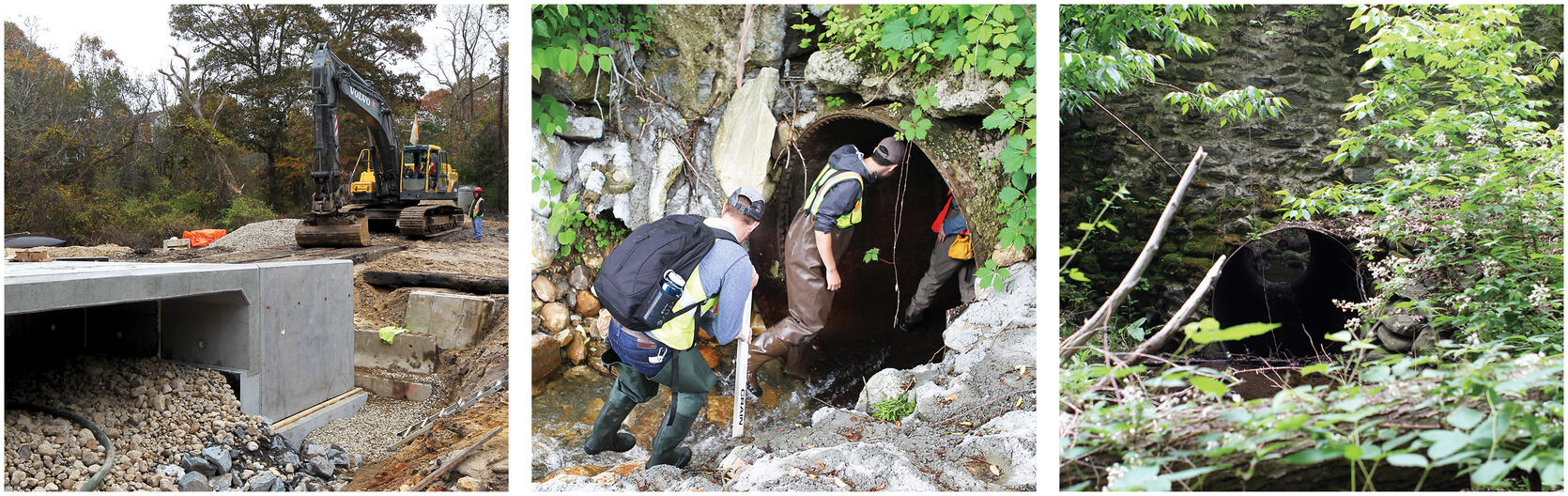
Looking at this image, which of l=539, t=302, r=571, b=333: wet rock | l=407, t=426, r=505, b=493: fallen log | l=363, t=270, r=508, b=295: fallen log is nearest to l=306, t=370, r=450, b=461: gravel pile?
l=363, t=270, r=508, b=295: fallen log

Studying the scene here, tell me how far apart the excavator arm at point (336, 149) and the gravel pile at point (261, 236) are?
0.19m

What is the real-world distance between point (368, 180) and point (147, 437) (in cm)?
509

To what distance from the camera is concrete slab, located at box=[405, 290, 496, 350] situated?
A: 5.36 metres

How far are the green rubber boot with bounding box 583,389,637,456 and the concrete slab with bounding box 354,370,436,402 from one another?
12.9 feet

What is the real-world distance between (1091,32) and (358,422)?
518 cm

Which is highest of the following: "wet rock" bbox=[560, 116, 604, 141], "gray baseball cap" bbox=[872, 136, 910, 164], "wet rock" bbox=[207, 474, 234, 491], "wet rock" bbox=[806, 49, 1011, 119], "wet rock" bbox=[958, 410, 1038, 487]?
"wet rock" bbox=[806, 49, 1011, 119]

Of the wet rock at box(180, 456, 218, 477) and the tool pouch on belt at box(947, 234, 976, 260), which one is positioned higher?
the tool pouch on belt at box(947, 234, 976, 260)

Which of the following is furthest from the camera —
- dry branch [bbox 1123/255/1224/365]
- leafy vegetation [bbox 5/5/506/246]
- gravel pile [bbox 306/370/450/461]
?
leafy vegetation [bbox 5/5/506/246]

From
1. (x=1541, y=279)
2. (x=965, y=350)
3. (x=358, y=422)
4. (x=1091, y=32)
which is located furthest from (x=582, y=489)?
(x=358, y=422)

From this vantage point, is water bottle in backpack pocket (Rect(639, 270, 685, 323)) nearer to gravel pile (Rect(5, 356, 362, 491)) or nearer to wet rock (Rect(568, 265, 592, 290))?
wet rock (Rect(568, 265, 592, 290))

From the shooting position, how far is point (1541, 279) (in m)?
1.92

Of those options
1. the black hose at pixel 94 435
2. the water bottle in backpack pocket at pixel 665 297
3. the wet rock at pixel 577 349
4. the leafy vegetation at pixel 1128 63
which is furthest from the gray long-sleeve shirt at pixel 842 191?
the black hose at pixel 94 435

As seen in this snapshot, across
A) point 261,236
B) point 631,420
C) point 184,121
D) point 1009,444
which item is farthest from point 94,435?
point 261,236

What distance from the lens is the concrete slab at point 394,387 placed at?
507cm
